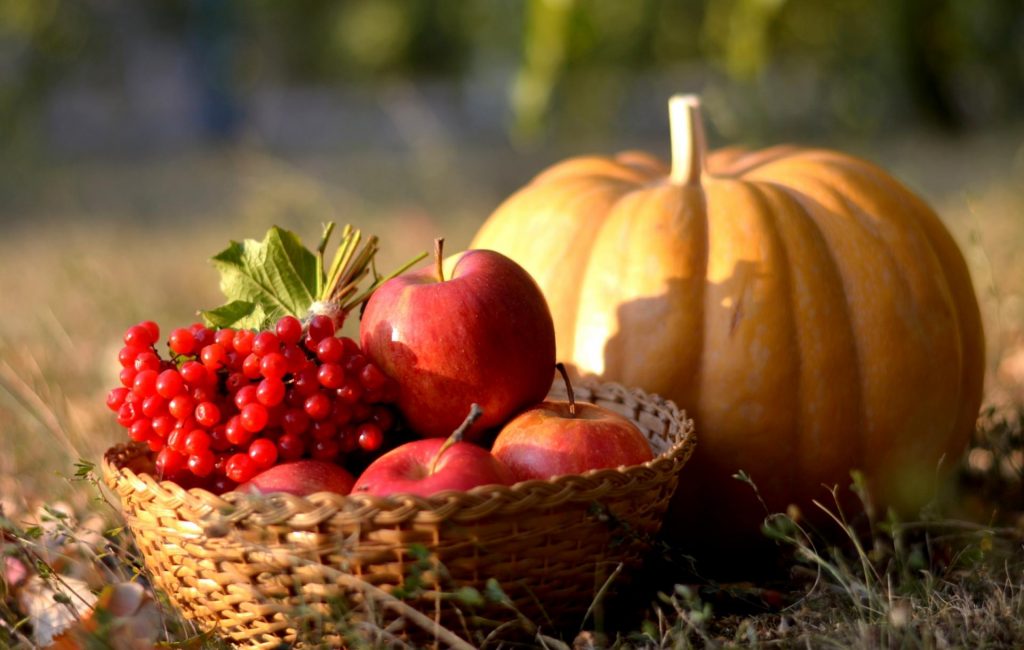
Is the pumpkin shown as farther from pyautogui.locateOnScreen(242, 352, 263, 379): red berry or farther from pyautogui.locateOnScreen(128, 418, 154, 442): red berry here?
pyautogui.locateOnScreen(128, 418, 154, 442): red berry

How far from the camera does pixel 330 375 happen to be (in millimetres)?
1539

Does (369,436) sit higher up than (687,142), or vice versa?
(687,142)

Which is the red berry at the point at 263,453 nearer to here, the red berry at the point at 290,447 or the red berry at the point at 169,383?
the red berry at the point at 290,447

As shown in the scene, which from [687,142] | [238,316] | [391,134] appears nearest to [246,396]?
[238,316]

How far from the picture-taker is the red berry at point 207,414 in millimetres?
1501

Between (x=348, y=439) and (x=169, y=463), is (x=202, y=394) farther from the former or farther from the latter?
(x=348, y=439)

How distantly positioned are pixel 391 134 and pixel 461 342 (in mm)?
9236

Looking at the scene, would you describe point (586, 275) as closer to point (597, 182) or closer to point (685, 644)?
point (597, 182)

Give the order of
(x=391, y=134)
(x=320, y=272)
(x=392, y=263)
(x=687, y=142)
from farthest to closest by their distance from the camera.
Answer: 1. (x=391, y=134)
2. (x=392, y=263)
3. (x=687, y=142)
4. (x=320, y=272)

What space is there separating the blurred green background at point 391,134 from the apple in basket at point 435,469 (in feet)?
2.64

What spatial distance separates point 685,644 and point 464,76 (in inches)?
463

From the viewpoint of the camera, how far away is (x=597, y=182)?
2104 mm

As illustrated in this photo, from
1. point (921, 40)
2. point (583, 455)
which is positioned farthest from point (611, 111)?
point (583, 455)

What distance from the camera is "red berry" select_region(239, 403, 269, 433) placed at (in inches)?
58.9
